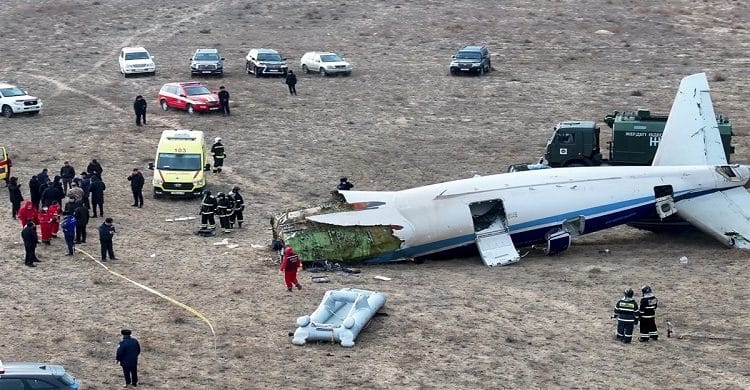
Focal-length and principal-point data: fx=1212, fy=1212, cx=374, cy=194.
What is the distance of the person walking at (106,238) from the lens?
34500 millimetres

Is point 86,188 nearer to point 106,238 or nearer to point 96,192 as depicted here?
point 96,192

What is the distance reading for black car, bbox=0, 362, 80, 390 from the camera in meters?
22.3

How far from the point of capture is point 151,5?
85562 millimetres

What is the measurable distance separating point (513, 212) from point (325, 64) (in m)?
30.1

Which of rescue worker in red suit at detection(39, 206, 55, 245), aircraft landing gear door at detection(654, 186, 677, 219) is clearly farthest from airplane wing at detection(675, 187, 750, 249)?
rescue worker in red suit at detection(39, 206, 55, 245)

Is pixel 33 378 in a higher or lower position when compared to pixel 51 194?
higher

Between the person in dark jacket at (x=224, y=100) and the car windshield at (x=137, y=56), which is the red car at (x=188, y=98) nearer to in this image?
the person in dark jacket at (x=224, y=100)

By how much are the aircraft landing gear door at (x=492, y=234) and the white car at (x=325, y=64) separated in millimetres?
29302

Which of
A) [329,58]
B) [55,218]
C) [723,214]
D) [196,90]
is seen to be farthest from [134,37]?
[723,214]

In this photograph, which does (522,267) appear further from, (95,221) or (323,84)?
(323,84)

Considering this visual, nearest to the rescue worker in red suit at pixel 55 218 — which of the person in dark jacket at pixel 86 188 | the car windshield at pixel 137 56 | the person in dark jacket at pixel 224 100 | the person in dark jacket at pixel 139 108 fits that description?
the person in dark jacket at pixel 86 188

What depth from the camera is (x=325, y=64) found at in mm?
64125

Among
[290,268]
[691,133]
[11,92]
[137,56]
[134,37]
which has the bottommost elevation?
[290,268]

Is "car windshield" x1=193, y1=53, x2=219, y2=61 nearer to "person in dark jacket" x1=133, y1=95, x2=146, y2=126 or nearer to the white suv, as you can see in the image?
the white suv
